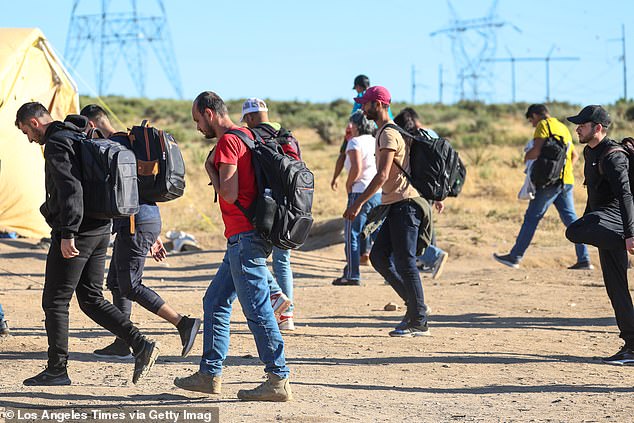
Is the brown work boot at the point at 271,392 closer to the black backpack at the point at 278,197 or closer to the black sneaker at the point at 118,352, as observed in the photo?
the black backpack at the point at 278,197

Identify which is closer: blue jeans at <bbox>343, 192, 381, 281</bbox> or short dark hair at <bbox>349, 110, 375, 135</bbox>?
short dark hair at <bbox>349, 110, 375, 135</bbox>

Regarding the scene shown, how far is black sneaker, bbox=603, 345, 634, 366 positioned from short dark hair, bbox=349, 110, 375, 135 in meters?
4.10

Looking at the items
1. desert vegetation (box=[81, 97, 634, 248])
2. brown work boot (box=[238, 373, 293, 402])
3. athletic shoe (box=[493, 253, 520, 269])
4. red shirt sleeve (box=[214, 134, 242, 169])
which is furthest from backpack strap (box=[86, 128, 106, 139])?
desert vegetation (box=[81, 97, 634, 248])

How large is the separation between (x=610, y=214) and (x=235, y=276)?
2891mm

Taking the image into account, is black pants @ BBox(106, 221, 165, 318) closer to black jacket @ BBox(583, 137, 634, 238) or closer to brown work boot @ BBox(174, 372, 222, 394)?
brown work boot @ BBox(174, 372, 222, 394)

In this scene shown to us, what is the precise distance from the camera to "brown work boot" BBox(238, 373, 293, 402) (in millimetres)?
5652

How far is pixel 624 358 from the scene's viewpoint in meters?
7.09

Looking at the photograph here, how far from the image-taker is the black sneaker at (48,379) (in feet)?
Result: 19.8

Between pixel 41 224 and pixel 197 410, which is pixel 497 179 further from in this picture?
pixel 197 410

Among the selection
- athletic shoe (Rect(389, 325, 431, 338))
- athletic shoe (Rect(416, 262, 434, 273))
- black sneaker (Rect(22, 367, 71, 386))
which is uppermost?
black sneaker (Rect(22, 367, 71, 386))

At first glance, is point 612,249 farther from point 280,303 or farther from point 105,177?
point 105,177

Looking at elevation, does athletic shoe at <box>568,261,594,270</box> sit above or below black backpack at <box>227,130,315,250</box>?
below

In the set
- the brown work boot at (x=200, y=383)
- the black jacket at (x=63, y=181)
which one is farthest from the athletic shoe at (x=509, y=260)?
the black jacket at (x=63, y=181)

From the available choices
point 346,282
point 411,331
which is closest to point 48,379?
point 411,331
